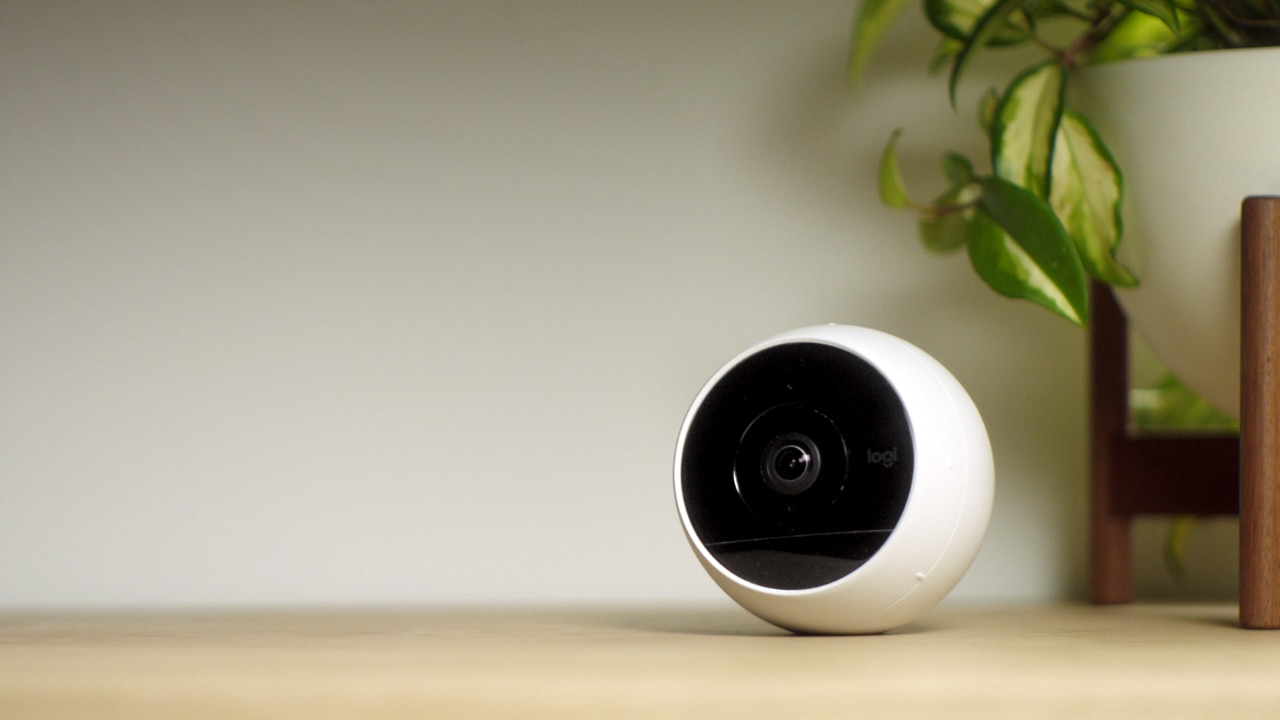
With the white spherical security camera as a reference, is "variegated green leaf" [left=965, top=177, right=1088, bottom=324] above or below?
above

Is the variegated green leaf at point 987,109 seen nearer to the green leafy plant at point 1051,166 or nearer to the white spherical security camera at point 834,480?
the green leafy plant at point 1051,166

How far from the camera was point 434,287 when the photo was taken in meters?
0.94

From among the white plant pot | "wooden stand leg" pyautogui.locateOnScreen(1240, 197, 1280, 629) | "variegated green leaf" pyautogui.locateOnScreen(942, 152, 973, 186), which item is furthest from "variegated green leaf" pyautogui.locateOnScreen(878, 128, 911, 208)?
"wooden stand leg" pyautogui.locateOnScreen(1240, 197, 1280, 629)

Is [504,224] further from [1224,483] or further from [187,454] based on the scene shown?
[1224,483]

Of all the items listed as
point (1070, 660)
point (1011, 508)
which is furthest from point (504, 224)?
point (1070, 660)

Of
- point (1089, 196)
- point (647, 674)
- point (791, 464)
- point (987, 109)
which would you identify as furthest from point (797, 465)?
point (987, 109)

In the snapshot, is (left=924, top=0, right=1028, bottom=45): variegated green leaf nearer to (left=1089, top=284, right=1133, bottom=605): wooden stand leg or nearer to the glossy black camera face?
(left=1089, top=284, right=1133, bottom=605): wooden stand leg

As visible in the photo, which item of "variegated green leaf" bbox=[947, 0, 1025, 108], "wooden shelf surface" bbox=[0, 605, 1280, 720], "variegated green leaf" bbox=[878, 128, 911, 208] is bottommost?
"wooden shelf surface" bbox=[0, 605, 1280, 720]

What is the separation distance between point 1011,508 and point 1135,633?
0.28 m

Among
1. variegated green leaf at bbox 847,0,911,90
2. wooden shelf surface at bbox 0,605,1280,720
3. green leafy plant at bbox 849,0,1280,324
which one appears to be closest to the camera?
wooden shelf surface at bbox 0,605,1280,720

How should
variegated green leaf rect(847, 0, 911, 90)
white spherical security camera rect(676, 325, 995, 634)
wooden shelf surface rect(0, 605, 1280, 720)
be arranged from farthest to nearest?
variegated green leaf rect(847, 0, 911, 90), white spherical security camera rect(676, 325, 995, 634), wooden shelf surface rect(0, 605, 1280, 720)

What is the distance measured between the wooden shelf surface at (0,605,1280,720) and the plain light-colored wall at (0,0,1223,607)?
0.24 m

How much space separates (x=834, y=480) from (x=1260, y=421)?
0.74ft

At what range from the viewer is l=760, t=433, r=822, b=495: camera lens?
0.64 metres
